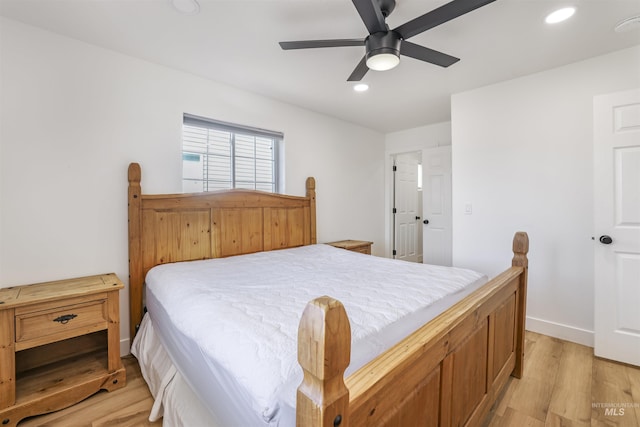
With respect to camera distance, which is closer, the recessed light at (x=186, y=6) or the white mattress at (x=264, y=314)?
the white mattress at (x=264, y=314)

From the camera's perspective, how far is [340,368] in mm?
590

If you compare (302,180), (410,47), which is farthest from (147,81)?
(410,47)

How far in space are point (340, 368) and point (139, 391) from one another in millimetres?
1924

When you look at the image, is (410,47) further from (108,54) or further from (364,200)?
(364,200)

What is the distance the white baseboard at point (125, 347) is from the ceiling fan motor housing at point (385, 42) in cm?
274

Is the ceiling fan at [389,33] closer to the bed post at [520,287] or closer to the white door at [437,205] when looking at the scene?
the bed post at [520,287]

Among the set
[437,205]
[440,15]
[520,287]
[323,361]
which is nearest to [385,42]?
[440,15]

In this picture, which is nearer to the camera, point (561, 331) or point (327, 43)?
point (327, 43)

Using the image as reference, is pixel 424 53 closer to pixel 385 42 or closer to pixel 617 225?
pixel 385 42

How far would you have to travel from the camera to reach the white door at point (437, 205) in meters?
4.06

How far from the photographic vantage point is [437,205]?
13.7 ft

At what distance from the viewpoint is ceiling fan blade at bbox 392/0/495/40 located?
52.6 inches

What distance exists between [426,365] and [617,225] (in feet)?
7.34

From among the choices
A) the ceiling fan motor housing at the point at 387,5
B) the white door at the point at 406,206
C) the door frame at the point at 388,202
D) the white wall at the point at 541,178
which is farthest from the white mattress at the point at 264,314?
the white door at the point at 406,206
